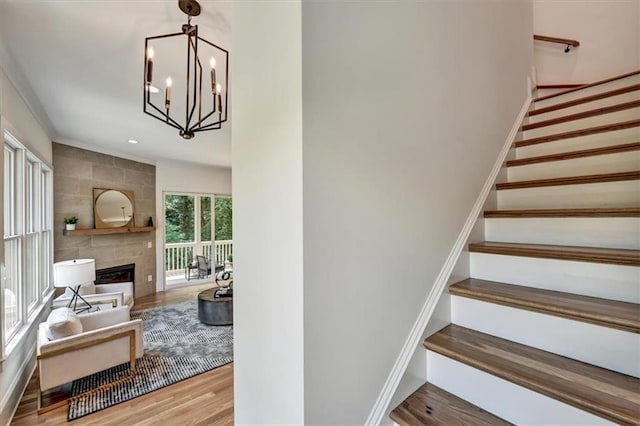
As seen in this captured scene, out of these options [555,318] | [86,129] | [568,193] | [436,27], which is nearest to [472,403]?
[555,318]

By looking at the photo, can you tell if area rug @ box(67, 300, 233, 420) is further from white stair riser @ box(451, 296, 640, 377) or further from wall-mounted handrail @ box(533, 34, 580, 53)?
wall-mounted handrail @ box(533, 34, 580, 53)

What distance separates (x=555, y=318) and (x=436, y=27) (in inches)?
54.7

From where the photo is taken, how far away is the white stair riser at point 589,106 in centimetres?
220

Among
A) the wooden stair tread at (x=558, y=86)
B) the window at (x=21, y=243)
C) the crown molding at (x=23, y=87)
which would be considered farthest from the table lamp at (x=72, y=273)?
the wooden stair tread at (x=558, y=86)

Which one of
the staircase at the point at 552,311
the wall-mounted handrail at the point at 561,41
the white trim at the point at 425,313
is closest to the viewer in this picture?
the staircase at the point at 552,311

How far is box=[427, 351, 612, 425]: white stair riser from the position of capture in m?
0.91

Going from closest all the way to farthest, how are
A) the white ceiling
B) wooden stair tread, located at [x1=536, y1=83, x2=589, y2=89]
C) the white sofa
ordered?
the white ceiling < wooden stair tread, located at [x1=536, y1=83, x2=589, y2=89] < the white sofa

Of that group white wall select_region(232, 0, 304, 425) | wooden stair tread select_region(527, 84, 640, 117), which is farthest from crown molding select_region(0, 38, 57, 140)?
wooden stair tread select_region(527, 84, 640, 117)

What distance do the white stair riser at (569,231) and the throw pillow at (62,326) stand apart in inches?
132

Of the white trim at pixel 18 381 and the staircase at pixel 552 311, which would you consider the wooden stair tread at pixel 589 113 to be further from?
the white trim at pixel 18 381

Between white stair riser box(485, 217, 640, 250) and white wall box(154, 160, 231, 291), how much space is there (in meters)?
6.15

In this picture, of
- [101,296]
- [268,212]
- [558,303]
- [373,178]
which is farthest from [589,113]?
[101,296]

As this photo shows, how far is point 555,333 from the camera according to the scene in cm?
111

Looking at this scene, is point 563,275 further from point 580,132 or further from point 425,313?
point 580,132
